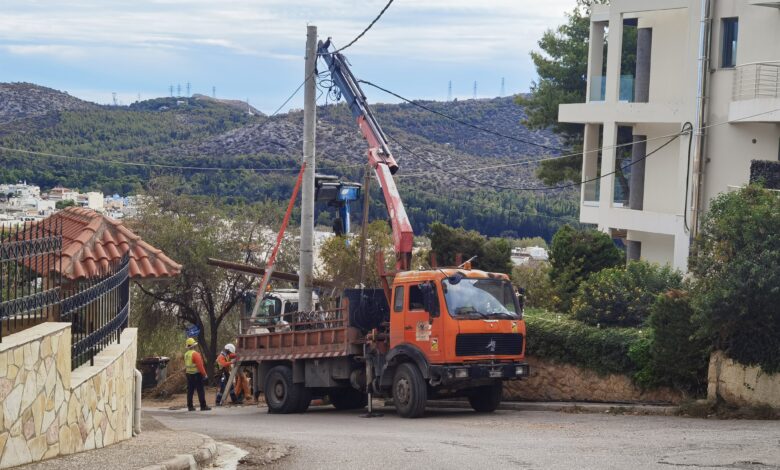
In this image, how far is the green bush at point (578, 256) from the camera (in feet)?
106

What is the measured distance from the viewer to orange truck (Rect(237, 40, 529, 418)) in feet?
68.2

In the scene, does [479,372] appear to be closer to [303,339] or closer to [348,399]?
[303,339]

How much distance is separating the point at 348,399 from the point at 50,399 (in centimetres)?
1497

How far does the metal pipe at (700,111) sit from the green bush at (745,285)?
382 inches

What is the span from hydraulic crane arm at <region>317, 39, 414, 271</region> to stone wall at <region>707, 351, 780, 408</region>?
298 inches

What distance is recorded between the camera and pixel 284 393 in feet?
81.1

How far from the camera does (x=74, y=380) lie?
1191 cm

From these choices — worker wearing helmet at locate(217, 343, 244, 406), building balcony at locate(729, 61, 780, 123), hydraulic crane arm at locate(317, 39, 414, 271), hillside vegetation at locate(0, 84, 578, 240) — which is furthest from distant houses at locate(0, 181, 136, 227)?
building balcony at locate(729, 61, 780, 123)

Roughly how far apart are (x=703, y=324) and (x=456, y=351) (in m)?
4.32

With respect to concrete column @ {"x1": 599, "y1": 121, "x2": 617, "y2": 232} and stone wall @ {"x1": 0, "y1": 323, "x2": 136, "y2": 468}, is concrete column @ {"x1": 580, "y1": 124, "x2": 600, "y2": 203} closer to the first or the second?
concrete column @ {"x1": 599, "y1": 121, "x2": 617, "y2": 232}

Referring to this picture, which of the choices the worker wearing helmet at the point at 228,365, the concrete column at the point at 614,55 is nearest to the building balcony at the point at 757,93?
the concrete column at the point at 614,55

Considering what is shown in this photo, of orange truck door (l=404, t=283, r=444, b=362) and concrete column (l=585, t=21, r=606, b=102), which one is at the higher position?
concrete column (l=585, t=21, r=606, b=102)

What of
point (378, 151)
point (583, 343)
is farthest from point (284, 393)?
point (583, 343)

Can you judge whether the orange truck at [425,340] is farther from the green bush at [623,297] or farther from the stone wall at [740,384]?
the stone wall at [740,384]
